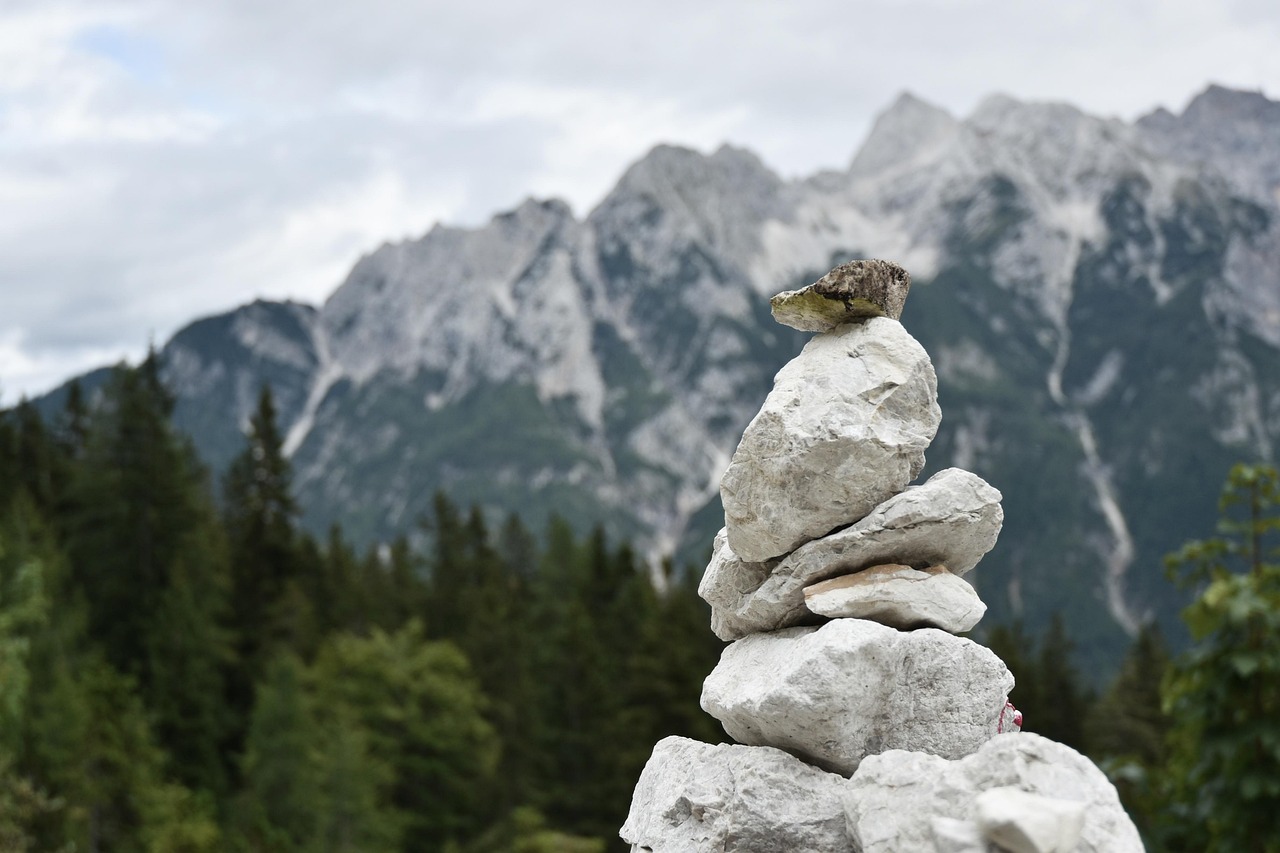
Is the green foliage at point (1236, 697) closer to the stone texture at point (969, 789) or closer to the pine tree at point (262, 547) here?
the stone texture at point (969, 789)

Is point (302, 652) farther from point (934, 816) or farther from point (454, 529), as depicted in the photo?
point (934, 816)

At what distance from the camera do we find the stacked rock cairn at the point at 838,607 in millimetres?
7129

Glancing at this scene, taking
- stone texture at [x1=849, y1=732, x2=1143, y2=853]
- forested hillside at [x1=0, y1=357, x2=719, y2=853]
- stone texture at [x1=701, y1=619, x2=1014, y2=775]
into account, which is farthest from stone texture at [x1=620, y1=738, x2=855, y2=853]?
forested hillside at [x1=0, y1=357, x2=719, y2=853]

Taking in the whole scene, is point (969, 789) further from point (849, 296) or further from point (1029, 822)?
point (849, 296)

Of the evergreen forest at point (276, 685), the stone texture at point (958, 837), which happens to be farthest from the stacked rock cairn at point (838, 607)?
the evergreen forest at point (276, 685)

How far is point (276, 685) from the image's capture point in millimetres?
45281

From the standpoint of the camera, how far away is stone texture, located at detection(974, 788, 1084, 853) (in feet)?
17.8

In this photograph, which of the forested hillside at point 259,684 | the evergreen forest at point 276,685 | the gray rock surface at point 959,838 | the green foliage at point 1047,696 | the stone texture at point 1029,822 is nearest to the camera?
the stone texture at point 1029,822

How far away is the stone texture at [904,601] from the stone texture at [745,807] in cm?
106

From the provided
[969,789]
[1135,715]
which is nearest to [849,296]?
→ [969,789]

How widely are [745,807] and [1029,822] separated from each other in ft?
7.33

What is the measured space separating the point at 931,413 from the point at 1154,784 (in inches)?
454

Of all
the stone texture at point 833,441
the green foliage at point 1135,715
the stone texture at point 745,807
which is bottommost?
the green foliage at point 1135,715

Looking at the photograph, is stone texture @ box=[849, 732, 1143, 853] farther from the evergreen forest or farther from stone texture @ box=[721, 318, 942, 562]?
the evergreen forest
